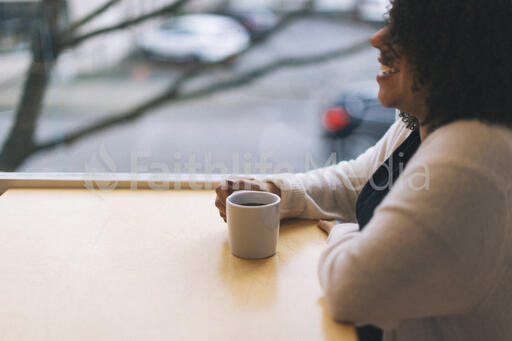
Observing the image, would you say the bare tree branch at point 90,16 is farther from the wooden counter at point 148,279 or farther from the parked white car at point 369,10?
the parked white car at point 369,10

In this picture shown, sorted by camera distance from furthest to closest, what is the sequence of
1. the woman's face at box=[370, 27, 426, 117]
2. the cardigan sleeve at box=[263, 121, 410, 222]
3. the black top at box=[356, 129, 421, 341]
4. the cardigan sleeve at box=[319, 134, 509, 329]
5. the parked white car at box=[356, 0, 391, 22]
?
the parked white car at box=[356, 0, 391, 22], the cardigan sleeve at box=[263, 121, 410, 222], the black top at box=[356, 129, 421, 341], the woman's face at box=[370, 27, 426, 117], the cardigan sleeve at box=[319, 134, 509, 329]

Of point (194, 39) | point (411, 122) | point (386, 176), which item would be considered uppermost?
point (194, 39)

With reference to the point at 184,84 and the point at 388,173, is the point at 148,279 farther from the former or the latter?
the point at 184,84

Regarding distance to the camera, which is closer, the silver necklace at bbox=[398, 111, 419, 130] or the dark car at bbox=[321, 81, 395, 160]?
the silver necklace at bbox=[398, 111, 419, 130]

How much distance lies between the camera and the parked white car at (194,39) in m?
1.51

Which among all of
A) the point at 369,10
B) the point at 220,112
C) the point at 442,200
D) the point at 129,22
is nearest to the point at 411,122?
the point at 442,200

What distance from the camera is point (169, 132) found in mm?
1609

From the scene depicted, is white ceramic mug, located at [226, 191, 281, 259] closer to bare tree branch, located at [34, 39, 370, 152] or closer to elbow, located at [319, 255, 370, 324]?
elbow, located at [319, 255, 370, 324]

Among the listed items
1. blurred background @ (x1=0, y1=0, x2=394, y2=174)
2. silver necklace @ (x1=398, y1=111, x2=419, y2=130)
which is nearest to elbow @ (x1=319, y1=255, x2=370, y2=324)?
silver necklace @ (x1=398, y1=111, x2=419, y2=130)

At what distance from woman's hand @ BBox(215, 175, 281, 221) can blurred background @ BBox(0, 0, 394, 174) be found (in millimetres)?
468

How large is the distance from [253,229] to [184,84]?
36.2 inches

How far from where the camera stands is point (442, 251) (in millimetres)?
553

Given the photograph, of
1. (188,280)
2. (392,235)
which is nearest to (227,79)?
(188,280)

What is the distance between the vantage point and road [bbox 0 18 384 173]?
60.2 inches
